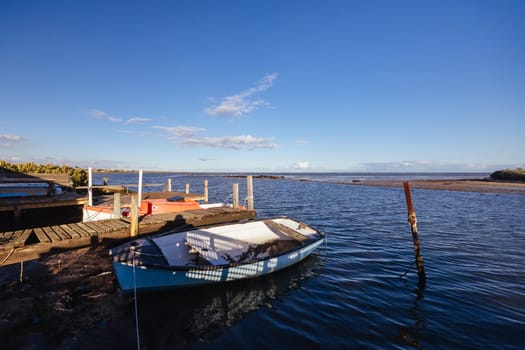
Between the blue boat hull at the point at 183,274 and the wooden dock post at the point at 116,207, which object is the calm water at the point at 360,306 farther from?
the wooden dock post at the point at 116,207

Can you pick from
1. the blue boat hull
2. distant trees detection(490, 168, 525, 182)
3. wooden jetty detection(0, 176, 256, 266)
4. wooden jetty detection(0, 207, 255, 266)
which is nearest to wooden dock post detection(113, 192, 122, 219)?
wooden jetty detection(0, 176, 256, 266)

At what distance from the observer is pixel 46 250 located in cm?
829

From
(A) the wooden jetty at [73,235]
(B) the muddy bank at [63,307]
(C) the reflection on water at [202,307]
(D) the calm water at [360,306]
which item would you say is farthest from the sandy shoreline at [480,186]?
(B) the muddy bank at [63,307]

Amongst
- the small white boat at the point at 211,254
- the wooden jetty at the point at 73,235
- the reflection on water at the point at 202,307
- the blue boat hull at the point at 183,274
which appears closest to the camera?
the reflection on water at the point at 202,307

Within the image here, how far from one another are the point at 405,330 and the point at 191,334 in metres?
5.10

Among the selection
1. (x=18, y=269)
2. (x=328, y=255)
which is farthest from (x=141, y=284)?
(x=328, y=255)

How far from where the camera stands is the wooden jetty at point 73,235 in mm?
7906

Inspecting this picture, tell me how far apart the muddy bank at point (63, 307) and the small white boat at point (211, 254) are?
82 centimetres

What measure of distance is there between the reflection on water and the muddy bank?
0.49 meters

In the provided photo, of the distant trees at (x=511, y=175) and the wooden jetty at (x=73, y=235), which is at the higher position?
the distant trees at (x=511, y=175)

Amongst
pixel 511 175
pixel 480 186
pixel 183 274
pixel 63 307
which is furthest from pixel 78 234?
pixel 511 175

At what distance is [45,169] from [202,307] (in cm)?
2602

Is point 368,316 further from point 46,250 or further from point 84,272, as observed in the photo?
point 46,250

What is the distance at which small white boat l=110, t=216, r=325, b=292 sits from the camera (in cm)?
608
